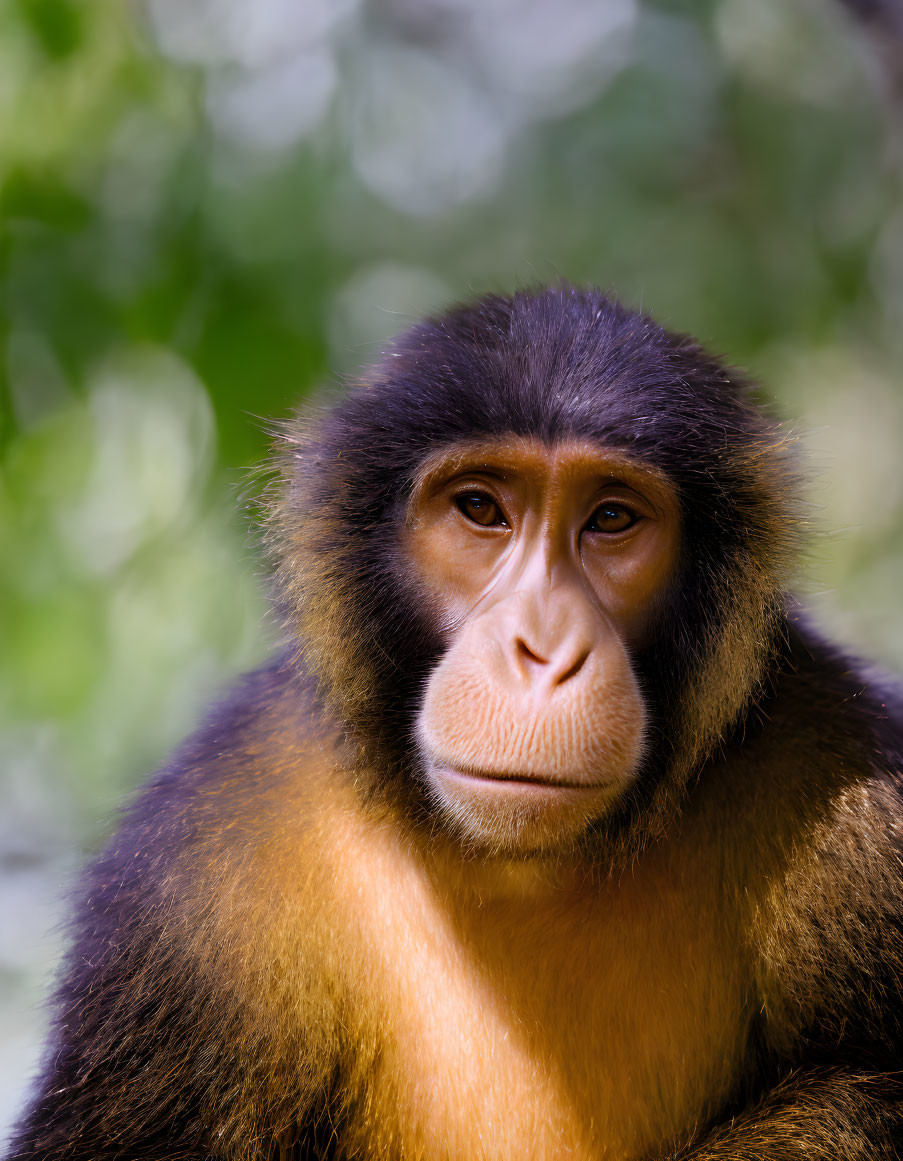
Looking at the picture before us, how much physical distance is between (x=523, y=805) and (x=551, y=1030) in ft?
2.51

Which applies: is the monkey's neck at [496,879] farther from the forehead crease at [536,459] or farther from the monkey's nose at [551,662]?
the forehead crease at [536,459]

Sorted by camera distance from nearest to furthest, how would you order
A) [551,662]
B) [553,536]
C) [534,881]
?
[551,662] < [553,536] < [534,881]

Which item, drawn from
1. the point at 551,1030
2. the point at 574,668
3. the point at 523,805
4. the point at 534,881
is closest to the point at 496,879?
the point at 534,881

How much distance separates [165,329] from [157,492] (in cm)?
97

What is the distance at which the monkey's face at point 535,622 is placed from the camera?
8.28 ft

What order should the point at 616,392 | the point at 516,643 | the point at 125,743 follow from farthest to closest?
1. the point at 125,743
2. the point at 616,392
3. the point at 516,643

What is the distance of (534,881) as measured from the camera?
9.77 ft

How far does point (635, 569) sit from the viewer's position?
289 cm

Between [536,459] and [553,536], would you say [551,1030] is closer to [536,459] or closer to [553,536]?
[553,536]

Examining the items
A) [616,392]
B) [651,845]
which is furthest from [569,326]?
[651,845]

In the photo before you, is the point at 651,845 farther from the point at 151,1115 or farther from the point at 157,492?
the point at 157,492

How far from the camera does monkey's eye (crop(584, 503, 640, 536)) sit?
292cm

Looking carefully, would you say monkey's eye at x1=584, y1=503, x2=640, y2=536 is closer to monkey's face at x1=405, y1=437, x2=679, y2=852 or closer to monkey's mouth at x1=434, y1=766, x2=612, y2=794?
monkey's face at x1=405, y1=437, x2=679, y2=852

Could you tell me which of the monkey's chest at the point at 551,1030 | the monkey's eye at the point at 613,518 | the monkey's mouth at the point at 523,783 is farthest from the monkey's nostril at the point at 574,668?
the monkey's chest at the point at 551,1030
